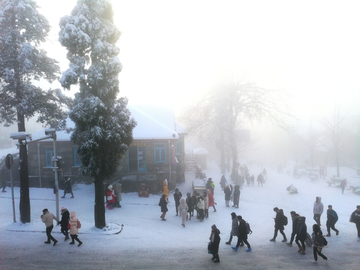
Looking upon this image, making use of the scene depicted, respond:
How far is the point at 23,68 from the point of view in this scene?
38.0ft

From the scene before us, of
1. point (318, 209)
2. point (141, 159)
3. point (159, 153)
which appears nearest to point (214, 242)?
point (318, 209)

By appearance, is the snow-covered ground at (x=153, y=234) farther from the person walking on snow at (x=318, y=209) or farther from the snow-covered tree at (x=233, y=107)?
the snow-covered tree at (x=233, y=107)

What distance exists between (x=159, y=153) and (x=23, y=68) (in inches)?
425

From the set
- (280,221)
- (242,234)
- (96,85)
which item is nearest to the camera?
(242,234)

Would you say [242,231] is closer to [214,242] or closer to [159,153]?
[214,242]

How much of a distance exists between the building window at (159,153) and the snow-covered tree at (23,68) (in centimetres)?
825

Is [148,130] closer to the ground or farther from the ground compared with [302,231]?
farther from the ground

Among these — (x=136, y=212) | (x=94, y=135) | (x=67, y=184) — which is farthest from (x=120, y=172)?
(x=94, y=135)

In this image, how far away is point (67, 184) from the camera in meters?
17.1

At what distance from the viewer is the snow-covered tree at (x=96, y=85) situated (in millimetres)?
10445

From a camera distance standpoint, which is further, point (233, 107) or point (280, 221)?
point (233, 107)

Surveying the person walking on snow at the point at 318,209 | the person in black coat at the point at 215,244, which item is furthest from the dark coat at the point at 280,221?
the person in black coat at the point at 215,244

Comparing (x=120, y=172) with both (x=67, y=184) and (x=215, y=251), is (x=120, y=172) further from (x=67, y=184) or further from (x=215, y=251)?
(x=215, y=251)

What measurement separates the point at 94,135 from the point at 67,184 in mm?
8373
